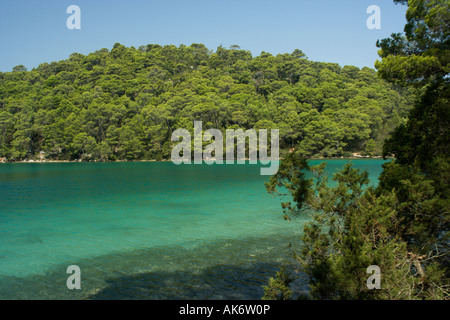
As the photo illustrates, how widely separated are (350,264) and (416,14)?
7214 millimetres

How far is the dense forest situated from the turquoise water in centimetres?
4625

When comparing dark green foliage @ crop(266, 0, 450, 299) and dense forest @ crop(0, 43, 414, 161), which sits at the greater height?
dense forest @ crop(0, 43, 414, 161)

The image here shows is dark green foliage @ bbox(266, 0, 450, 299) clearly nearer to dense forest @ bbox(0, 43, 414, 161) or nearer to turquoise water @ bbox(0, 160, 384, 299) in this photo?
turquoise water @ bbox(0, 160, 384, 299)

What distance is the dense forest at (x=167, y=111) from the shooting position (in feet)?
249

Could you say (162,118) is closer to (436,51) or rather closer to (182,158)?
(182,158)

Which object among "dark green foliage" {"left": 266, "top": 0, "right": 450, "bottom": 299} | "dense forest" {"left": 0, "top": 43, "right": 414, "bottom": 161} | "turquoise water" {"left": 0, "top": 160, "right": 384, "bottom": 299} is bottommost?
"turquoise water" {"left": 0, "top": 160, "right": 384, "bottom": 299}

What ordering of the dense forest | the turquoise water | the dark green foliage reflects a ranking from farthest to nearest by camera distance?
the dense forest
the turquoise water
the dark green foliage

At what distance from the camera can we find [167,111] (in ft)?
257
